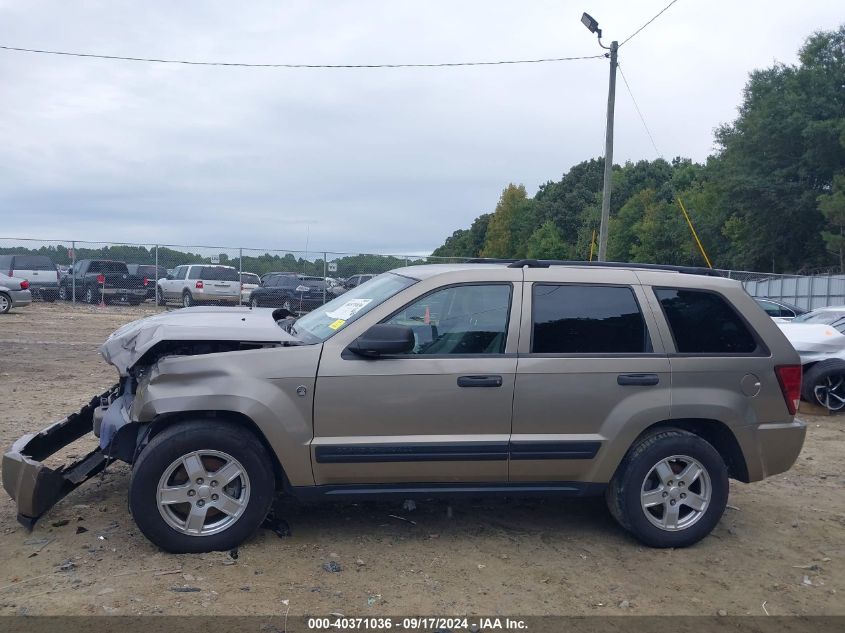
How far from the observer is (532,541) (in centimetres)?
502

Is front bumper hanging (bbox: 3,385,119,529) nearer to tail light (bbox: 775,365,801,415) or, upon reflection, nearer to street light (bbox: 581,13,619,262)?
tail light (bbox: 775,365,801,415)

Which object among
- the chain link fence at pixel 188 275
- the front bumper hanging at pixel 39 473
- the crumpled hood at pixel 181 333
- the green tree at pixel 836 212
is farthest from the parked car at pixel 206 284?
the green tree at pixel 836 212

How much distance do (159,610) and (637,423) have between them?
2.95m

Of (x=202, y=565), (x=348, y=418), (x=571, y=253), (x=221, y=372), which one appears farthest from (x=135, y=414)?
(x=571, y=253)

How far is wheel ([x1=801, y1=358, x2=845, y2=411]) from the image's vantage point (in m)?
9.75

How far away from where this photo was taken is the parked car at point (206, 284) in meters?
25.6

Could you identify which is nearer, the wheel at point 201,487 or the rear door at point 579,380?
the wheel at point 201,487

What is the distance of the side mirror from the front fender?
0.94 feet

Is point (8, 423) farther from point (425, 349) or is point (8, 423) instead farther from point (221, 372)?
point (425, 349)

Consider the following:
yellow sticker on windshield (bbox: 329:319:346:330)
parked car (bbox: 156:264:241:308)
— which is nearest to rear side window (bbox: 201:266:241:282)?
parked car (bbox: 156:264:241:308)

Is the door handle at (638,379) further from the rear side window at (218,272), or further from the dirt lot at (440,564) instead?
the rear side window at (218,272)

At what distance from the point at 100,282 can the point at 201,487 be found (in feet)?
76.3

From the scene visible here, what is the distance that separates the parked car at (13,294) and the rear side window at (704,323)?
21080mm

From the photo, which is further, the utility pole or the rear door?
the utility pole
